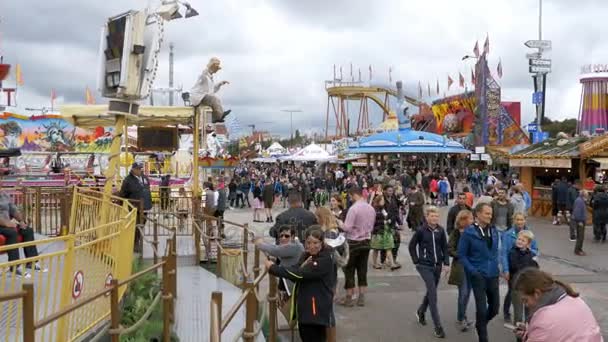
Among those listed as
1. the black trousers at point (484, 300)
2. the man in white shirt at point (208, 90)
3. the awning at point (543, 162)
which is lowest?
the black trousers at point (484, 300)

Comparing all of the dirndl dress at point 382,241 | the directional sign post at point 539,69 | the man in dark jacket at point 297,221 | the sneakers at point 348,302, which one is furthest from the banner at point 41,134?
the man in dark jacket at point 297,221

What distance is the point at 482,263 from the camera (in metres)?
6.39

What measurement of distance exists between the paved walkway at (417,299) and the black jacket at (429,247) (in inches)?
36.7

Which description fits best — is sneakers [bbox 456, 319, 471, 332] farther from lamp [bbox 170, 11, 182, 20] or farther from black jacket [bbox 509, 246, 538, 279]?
lamp [bbox 170, 11, 182, 20]

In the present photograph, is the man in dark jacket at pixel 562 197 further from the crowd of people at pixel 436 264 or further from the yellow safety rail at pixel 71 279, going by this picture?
the yellow safety rail at pixel 71 279

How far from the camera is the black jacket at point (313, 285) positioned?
16.0 ft

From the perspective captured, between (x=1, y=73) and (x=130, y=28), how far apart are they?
481cm

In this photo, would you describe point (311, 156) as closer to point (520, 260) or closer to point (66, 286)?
point (520, 260)

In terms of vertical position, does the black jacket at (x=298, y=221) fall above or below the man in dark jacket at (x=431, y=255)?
above

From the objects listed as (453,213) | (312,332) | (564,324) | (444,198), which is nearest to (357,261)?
(453,213)

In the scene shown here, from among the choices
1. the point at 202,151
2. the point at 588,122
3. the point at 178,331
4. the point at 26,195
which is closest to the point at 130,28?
the point at 178,331

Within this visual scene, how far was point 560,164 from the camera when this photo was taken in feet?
62.7

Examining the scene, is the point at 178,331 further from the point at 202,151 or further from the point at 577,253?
the point at 202,151

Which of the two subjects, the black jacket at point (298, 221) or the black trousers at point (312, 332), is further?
the black jacket at point (298, 221)
